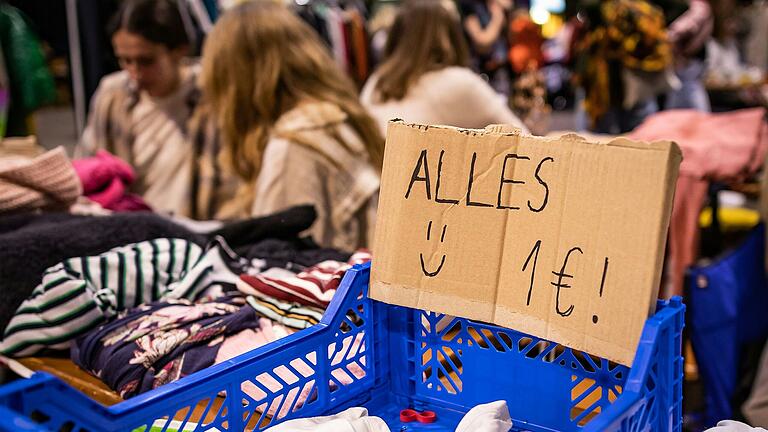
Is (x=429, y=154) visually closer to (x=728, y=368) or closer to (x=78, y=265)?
(x=78, y=265)

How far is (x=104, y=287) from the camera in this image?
1191 mm

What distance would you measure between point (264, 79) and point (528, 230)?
4.87ft

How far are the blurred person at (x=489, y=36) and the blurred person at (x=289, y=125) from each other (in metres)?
3.19

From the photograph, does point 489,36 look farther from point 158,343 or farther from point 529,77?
point 158,343

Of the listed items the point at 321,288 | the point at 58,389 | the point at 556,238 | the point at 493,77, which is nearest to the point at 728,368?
the point at 321,288

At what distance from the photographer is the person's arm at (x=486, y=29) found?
5.27 metres

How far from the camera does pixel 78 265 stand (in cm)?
121

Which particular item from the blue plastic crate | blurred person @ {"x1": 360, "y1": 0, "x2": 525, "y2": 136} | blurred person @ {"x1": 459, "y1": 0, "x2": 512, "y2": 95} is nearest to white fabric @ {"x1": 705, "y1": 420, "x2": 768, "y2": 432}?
the blue plastic crate

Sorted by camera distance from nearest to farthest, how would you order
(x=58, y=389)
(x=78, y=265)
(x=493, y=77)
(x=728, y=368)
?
1. (x=58, y=389)
2. (x=78, y=265)
3. (x=728, y=368)
4. (x=493, y=77)

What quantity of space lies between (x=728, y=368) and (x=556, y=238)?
1.44 metres

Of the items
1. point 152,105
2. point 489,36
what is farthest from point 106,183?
point 489,36

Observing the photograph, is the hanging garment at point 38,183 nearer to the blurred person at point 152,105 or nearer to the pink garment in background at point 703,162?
the blurred person at point 152,105

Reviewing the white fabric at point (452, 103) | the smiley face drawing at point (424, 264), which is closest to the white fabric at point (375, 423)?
the smiley face drawing at point (424, 264)

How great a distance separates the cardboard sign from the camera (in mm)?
715
